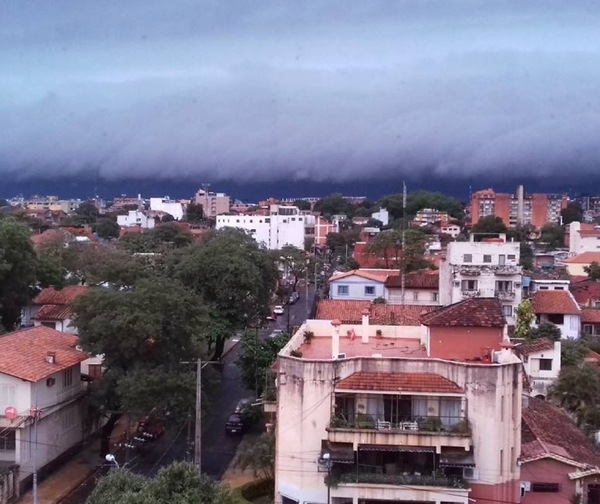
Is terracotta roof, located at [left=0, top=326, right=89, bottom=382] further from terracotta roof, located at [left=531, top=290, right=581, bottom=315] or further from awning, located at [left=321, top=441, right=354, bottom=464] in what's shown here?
terracotta roof, located at [left=531, top=290, right=581, bottom=315]

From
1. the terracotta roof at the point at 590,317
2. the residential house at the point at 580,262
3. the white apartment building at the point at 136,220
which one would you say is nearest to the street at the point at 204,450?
the terracotta roof at the point at 590,317

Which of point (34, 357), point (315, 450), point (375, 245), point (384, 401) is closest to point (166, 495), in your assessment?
point (315, 450)

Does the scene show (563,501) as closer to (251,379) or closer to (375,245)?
(251,379)

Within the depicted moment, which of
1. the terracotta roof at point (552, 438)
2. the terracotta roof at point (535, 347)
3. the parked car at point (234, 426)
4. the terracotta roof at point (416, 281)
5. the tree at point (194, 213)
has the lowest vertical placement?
the parked car at point (234, 426)

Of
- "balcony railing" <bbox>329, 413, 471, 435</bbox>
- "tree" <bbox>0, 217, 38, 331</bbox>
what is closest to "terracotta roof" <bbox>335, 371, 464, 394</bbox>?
"balcony railing" <bbox>329, 413, 471, 435</bbox>

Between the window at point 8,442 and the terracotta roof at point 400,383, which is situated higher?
the terracotta roof at point 400,383

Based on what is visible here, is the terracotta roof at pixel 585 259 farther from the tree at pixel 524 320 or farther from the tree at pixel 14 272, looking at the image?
the tree at pixel 14 272

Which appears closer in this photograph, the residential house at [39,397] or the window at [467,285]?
the residential house at [39,397]
